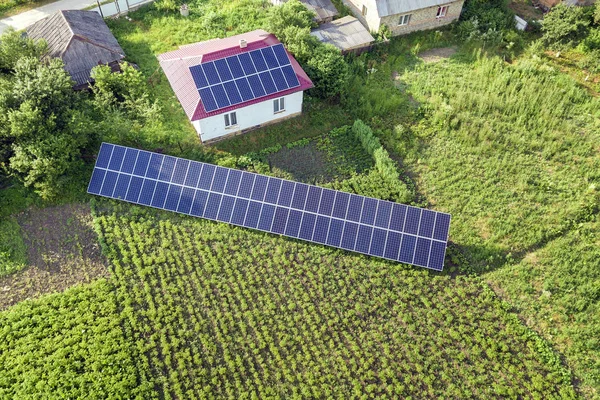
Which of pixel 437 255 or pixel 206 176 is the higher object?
pixel 206 176

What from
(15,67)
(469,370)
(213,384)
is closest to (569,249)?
(469,370)

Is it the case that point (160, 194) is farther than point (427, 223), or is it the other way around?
point (160, 194)

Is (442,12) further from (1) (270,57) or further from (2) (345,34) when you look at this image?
(1) (270,57)

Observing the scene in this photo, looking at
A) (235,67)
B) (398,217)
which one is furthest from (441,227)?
(235,67)

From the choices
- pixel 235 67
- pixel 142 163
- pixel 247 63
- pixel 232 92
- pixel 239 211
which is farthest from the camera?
pixel 247 63

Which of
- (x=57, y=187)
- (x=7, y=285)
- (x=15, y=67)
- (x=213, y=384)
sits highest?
(x=15, y=67)

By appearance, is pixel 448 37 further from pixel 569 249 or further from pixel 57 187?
pixel 57 187
